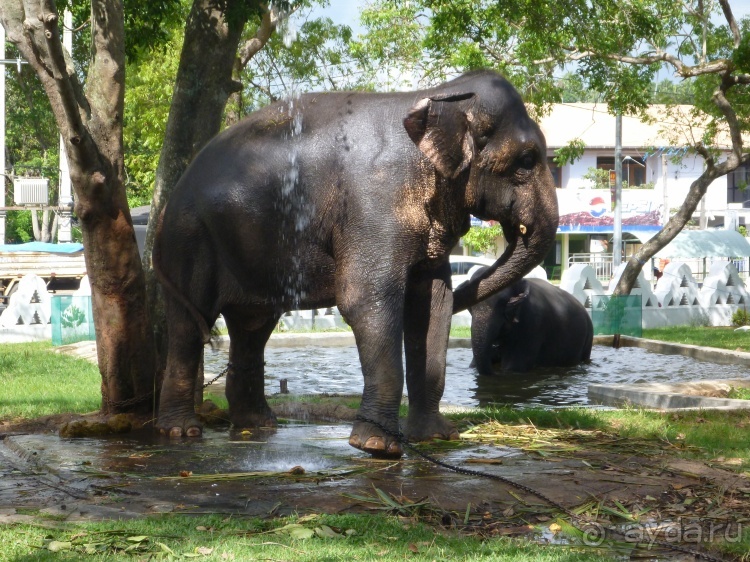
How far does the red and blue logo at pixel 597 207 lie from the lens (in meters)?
48.2

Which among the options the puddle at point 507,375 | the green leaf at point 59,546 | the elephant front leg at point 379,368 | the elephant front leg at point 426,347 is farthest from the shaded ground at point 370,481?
the puddle at point 507,375

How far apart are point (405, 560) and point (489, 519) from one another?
31.4 inches

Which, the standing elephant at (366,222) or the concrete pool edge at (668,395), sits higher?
the standing elephant at (366,222)

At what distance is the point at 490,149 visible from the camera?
6.32 meters

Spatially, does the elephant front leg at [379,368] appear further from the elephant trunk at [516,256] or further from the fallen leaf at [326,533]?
the fallen leaf at [326,533]

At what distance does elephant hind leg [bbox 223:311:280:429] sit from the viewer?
749 cm

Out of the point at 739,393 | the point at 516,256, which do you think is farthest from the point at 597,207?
the point at 516,256

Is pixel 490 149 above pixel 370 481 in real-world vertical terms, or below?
above

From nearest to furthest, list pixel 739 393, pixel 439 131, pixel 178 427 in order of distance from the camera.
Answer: pixel 439 131 < pixel 178 427 < pixel 739 393

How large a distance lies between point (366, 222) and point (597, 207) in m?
43.4

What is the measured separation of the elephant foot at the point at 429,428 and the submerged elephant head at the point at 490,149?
1.26 meters

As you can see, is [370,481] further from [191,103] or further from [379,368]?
[191,103]

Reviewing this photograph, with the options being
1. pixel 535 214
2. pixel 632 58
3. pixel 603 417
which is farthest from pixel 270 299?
pixel 632 58

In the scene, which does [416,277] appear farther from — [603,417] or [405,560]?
[405,560]
